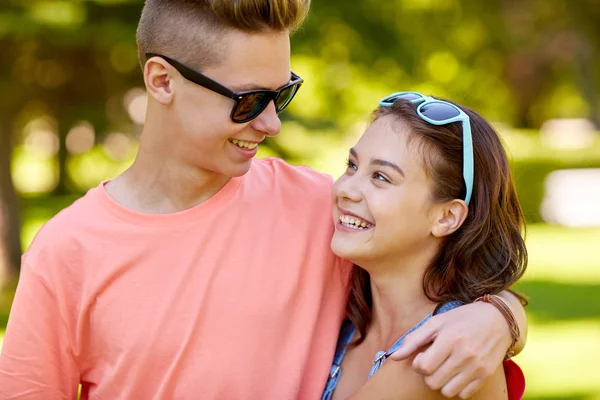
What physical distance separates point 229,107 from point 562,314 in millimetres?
8318

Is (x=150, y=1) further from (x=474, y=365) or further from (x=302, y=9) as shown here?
(x=474, y=365)

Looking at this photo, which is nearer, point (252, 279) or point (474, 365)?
point (474, 365)

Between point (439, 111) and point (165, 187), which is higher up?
point (439, 111)

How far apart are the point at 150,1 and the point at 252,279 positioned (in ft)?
3.58

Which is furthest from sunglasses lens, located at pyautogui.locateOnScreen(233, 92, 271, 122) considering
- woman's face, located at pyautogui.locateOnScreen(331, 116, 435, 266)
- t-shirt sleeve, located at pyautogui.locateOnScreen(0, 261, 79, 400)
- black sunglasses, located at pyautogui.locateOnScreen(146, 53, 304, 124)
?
t-shirt sleeve, located at pyautogui.locateOnScreen(0, 261, 79, 400)

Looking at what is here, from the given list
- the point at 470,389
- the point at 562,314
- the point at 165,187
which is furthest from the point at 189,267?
the point at 562,314

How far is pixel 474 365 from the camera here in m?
2.66

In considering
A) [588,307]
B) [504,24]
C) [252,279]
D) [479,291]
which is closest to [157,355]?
[252,279]

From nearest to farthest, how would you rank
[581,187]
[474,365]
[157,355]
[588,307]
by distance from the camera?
1. [474,365]
2. [157,355]
3. [588,307]
4. [581,187]

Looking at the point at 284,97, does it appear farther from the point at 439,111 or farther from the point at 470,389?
the point at 470,389

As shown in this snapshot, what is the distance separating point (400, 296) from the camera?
320 cm

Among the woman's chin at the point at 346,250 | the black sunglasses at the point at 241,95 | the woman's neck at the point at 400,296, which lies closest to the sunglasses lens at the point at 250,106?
the black sunglasses at the point at 241,95

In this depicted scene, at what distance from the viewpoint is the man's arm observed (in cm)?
264

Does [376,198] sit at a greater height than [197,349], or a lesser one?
greater
